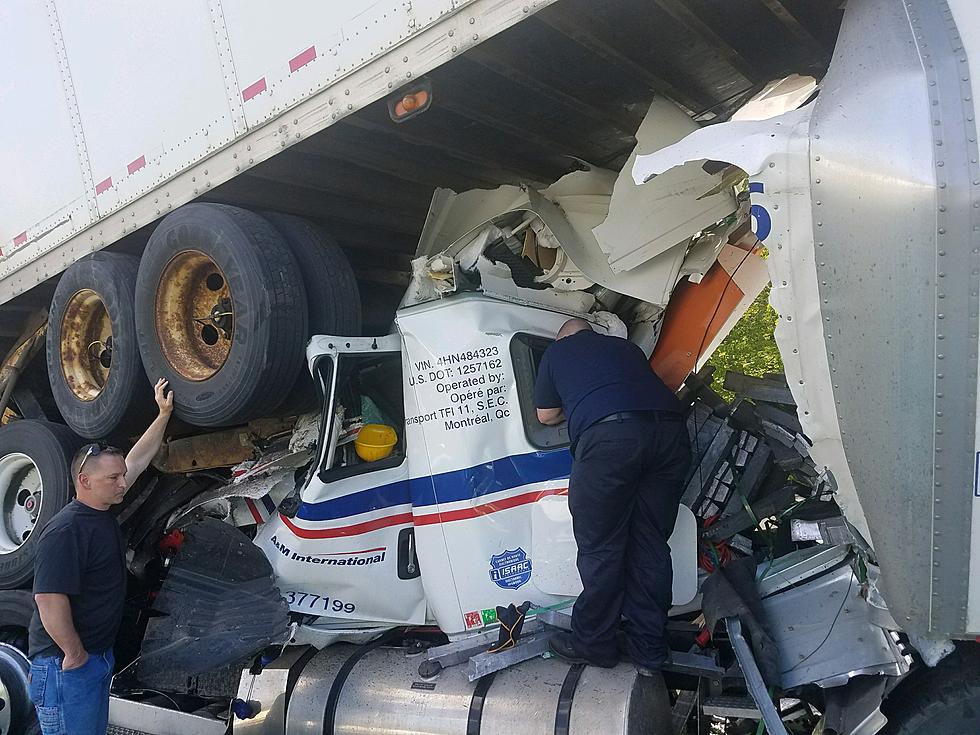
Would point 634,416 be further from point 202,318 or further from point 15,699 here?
point 15,699

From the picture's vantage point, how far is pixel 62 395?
473 centimetres

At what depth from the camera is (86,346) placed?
479 cm

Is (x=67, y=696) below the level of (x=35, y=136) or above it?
below

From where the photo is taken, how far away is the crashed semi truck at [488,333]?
8.04 ft

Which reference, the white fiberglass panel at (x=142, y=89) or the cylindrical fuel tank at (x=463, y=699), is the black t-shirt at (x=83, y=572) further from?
the white fiberglass panel at (x=142, y=89)

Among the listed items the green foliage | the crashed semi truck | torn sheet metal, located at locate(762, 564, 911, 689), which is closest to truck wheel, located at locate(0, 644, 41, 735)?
the crashed semi truck

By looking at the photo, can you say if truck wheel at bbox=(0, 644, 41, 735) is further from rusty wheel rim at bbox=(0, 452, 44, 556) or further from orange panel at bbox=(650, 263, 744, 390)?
orange panel at bbox=(650, 263, 744, 390)

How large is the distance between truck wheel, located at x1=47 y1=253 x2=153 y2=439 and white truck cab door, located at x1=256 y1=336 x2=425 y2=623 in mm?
1153

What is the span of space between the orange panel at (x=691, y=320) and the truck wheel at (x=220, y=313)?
1.73 metres

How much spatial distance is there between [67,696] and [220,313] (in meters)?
1.86

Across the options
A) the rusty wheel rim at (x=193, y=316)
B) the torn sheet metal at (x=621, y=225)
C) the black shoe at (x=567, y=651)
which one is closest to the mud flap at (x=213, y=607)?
the rusty wheel rim at (x=193, y=316)

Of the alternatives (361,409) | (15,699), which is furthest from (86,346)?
(15,699)

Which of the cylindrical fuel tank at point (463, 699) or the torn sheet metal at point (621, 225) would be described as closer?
the cylindrical fuel tank at point (463, 699)

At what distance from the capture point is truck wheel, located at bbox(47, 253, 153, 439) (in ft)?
14.3
